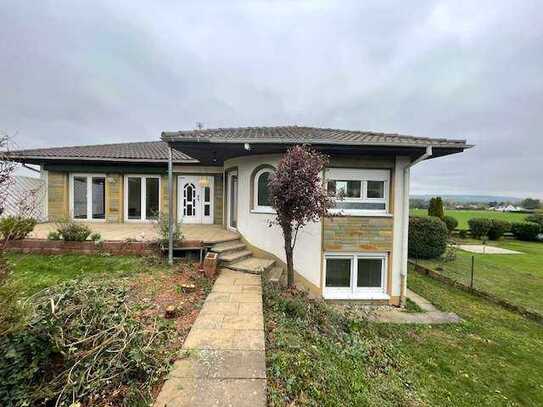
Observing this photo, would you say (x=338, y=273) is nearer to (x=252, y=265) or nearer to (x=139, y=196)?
(x=252, y=265)

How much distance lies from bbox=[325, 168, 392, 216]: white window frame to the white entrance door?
7097 millimetres

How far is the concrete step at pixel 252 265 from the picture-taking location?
6.32 m

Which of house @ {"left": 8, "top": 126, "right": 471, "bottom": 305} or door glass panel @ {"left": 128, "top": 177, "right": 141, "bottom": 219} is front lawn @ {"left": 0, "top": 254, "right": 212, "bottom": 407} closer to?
house @ {"left": 8, "top": 126, "right": 471, "bottom": 305}

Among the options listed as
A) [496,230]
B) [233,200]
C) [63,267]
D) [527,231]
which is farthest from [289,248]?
[527,231]

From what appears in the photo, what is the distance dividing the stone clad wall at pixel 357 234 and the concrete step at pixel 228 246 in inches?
103

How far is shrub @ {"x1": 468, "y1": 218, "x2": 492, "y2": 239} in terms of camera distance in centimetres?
2167

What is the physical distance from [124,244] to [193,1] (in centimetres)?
931

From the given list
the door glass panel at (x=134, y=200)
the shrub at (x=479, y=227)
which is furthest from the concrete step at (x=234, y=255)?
the shrub at (x=479, y=227)

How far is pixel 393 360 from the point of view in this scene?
429cm

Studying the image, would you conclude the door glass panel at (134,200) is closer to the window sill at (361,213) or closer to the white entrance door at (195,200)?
the white entrance door at (195,200)

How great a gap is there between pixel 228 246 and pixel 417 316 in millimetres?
5659

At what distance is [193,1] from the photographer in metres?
9.47

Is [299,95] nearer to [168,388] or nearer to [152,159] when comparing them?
[152,159]

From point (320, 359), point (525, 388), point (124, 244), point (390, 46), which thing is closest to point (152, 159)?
point (124, 244)
